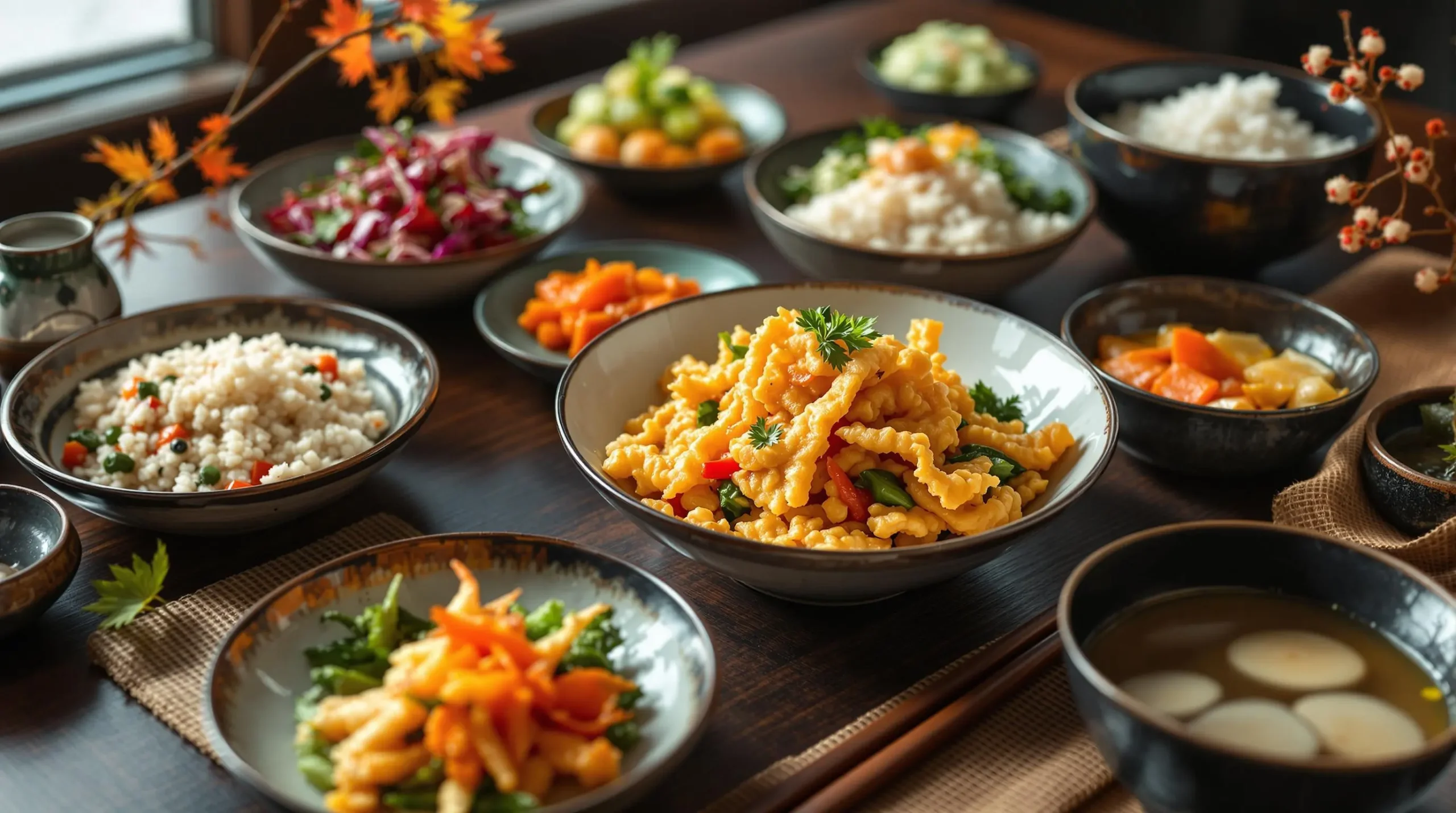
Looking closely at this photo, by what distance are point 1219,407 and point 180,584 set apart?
1.52m

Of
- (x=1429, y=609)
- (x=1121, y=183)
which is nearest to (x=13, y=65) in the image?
(x=1121, y=183)

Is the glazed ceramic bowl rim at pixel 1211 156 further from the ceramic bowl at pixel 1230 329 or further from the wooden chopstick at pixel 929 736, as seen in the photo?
the wooden chopstick at pixel 929 736

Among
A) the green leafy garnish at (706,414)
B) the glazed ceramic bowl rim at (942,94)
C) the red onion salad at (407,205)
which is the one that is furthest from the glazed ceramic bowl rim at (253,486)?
the glazed ceramic bowl rim at (942,94)

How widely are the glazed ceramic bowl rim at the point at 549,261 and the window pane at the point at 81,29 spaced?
1.47m

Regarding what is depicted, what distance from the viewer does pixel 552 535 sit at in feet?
5.99

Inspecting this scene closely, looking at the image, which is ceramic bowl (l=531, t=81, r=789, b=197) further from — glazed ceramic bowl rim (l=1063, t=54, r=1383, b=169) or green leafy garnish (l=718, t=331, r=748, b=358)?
green leafy garnish (l=718, t=331, r=748, b=358)

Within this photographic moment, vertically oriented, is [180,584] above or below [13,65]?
below

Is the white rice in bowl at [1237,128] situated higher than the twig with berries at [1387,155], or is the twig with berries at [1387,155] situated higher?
the twig with berries at [1387,155]

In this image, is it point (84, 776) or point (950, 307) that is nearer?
point (84, 776)

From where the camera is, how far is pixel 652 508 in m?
1.58

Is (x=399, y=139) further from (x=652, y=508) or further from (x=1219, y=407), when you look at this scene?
(x=1219, y=407)

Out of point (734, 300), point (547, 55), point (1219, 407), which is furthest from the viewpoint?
point (547, 55)

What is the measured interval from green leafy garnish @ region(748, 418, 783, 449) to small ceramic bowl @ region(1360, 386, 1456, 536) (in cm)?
91

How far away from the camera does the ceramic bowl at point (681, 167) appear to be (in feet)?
9.20
